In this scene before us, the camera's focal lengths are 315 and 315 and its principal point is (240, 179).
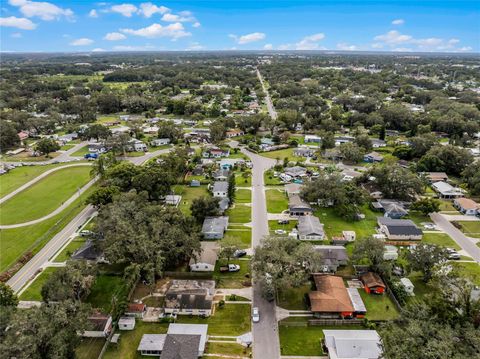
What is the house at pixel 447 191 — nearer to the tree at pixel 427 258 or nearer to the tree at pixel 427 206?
the tree at pixel 427 206

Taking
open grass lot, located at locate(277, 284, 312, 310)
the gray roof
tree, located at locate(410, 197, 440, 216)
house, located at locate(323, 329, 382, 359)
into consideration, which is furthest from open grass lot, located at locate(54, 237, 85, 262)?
tree, located at locate(410, 197, 440, 216)

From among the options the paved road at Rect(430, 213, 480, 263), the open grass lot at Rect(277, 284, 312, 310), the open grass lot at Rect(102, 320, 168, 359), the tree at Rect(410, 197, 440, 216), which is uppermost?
the tree at Rect(410, 197, 440, 216)

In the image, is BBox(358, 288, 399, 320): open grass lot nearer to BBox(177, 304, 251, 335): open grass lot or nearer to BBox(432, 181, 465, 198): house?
BBox(177, 304, 251, 335): open grass lot

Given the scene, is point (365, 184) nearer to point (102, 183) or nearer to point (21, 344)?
point (102, 183)

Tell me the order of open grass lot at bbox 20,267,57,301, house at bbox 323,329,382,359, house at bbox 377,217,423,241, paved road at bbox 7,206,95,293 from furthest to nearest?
house at bbox 377,217,423,241 < paved road at bbox 7,206,95,293 < open grass lot at bbox 20,267,57,301 < house at bbox 323,329,382,359

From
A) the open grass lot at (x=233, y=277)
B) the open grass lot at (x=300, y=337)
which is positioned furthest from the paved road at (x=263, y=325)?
the open grass lot at (x=233, y=277)

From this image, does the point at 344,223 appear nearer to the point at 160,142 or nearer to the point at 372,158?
the point at 372,158

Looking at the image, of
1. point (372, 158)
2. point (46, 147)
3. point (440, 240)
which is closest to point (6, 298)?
point (440, 240)
